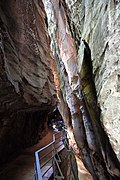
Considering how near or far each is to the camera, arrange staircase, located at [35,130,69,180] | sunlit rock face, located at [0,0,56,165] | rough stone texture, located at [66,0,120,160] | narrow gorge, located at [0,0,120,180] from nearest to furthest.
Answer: rough stone texture, located at [66,0,120,160] → narrow gorge, located at [0,0,120,180] → staircase, located at [35,130,69,180] → sunlit rock face, located at [0,0,56,165]

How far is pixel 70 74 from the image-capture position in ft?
16.1

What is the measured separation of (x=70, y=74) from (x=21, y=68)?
2.46 meters

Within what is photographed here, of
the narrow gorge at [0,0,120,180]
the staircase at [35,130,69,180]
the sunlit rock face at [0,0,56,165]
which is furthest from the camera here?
the sunlit rock face at [0,0,56,165]

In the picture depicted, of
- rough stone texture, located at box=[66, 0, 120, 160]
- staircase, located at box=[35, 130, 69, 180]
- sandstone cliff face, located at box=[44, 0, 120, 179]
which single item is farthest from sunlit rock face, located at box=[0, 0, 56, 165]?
rough stone texture, located at box=[66, 0, 120, 160]

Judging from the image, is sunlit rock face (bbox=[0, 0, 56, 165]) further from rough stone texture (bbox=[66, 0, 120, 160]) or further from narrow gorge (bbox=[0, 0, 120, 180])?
rough stone texture (bbox=[66, 0, 120, 160])

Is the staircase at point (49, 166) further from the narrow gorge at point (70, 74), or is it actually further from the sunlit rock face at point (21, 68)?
the sunlit rock face at point (21, 68)

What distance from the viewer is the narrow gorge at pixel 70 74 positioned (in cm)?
193

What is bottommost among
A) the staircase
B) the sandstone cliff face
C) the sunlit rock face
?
the staircase

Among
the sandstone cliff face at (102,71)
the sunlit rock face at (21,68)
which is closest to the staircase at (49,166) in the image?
the sandstone cliff face at (102,71)

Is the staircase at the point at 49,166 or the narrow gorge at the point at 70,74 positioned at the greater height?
the narrow gorge at the point at 70,74

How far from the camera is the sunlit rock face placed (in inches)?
219

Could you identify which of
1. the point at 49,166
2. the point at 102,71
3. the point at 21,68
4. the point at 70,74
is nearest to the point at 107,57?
the point at 102,71

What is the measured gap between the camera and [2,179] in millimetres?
5914

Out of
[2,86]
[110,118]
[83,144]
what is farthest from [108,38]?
[2,86]
